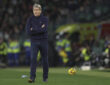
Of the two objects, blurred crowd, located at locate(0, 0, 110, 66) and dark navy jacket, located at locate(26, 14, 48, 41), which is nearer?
dark navy jacket, located at locate(26, 14, 48, 41)

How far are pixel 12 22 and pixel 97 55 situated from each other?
852cm

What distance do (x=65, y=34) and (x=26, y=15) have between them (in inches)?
179

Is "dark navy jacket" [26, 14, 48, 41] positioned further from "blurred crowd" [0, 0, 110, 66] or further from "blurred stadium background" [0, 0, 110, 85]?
"blurred crowd" [0, 0, 110, 66]

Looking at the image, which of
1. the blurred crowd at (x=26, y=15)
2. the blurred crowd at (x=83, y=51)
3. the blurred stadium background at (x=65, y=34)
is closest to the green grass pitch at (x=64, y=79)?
the blurred stadium background at (x=65, y=34)

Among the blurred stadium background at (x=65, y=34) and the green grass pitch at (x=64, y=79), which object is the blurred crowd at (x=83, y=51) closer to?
the blurred stadium background at (x=65, y=34)

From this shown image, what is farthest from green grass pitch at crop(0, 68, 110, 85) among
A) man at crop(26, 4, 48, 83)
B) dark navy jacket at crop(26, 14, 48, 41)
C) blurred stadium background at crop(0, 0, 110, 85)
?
blurred stadium background at crop(0, 0, 110, 85)

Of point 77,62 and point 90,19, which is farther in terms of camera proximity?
point 90,19

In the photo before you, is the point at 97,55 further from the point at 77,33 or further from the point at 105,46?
the point at 77,33

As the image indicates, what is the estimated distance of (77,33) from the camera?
83.0 ft

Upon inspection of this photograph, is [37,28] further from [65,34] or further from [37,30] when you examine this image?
[65,34]

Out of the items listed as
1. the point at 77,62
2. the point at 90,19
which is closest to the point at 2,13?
the point at 90,19

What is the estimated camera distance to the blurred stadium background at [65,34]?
76.2 feet

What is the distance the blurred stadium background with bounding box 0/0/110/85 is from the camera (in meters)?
23.2

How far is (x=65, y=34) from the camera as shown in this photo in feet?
84.2
